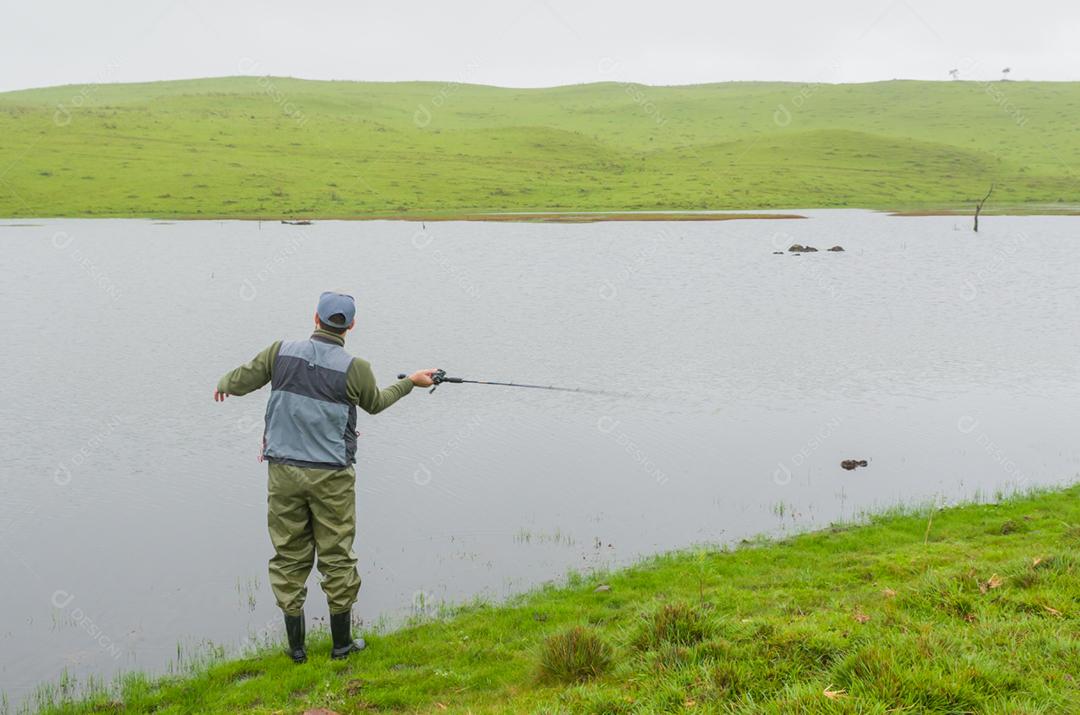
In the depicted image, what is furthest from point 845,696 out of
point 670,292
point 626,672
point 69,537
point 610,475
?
point 670,292

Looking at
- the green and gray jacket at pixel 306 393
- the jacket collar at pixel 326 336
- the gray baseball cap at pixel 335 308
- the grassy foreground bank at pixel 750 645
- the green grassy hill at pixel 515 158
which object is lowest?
the grassy foreground bank at pixel 750 645

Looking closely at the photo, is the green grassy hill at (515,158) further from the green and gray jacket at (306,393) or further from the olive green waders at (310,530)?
the olive green waders at (310,530)

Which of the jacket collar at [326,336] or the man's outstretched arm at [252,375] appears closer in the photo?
the man's outstretched arm at [252,375]

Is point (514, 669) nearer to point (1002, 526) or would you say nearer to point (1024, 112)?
point (1002, 526)

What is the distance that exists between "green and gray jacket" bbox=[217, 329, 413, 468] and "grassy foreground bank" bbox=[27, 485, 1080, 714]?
2.04 m

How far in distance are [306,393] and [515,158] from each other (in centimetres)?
12292

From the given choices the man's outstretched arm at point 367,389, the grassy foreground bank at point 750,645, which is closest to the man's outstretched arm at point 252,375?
the man's outstretched arm at point 367,389

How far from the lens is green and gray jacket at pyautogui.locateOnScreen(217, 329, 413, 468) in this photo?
27.6 feet

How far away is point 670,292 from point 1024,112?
167m

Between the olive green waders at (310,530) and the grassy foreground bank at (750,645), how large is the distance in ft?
2.25

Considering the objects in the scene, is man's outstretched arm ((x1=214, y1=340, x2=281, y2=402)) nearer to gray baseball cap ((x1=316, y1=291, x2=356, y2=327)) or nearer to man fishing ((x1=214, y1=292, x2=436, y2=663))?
man fishing ((x1=214, y1=292, x2=436, y2=663))

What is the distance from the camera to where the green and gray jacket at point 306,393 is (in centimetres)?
842

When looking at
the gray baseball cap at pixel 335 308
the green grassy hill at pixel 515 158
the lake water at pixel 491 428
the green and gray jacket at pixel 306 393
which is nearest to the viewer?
the green and gray jacket at pixel 306 393

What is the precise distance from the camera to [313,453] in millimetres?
8422
